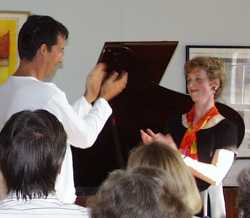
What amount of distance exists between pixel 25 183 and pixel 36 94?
2.42 feet

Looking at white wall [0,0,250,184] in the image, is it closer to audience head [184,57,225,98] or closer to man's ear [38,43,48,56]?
audience head [184,57,225,98]

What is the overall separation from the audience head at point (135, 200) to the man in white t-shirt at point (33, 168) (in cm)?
33

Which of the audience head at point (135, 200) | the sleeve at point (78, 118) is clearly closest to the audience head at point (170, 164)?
the sleeve at point (78, 118)

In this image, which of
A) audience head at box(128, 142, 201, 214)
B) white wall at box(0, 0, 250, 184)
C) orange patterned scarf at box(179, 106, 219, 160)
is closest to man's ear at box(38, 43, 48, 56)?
audience head at box(128, 142, 201, 214)

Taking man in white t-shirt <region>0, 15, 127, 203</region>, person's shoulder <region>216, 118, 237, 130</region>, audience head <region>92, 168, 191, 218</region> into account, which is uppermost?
man in white t-shirt <region>0, 15, 127, 203</region>

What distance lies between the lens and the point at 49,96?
7.41 feet

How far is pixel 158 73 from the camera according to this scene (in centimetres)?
312

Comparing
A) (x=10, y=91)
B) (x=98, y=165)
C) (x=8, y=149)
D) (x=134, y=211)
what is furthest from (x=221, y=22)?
(x=134, y=211)

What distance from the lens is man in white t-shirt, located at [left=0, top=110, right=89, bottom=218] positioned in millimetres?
1562

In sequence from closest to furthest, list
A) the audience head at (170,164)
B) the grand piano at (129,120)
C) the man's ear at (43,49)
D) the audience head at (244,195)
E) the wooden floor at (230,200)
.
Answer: the audience head at (244,195)
the audience head at (170,164)
the man's ear at (43,49)
the grand piano at (129,120)
the wooden floor at (230,200)

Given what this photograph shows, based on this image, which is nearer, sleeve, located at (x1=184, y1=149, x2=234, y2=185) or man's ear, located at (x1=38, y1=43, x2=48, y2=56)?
man's ear, located at (x1=38, y1=43, x2=48, y2=56)

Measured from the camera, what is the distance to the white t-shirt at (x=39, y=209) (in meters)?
1.51

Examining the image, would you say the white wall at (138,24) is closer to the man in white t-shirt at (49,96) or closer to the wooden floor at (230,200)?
the wooden floor at (230,200)

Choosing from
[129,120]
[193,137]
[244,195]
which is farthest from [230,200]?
[244,195]
